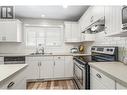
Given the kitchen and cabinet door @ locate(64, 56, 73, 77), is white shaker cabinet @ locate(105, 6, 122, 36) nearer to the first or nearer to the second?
the kitchen

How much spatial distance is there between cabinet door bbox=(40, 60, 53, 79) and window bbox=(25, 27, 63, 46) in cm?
94

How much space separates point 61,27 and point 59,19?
301 mm

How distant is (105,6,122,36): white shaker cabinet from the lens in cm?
148

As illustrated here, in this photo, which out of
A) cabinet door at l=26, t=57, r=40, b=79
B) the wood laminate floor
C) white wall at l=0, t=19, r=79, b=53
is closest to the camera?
the wood laminate floor

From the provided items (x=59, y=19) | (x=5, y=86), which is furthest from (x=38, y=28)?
(x=5, y=86)

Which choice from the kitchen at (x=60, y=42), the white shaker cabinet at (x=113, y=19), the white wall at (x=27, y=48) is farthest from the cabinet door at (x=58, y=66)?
the white shaker cabinet at (x=113, y=19)

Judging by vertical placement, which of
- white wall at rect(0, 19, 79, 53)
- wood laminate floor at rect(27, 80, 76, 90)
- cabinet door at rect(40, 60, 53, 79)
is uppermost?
white wall at rect(0, 19, 79, 53)

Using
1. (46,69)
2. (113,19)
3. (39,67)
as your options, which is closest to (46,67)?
(46,69)

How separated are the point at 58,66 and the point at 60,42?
3.54ft

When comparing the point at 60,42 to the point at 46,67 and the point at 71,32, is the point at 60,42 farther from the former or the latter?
the point at 46,67

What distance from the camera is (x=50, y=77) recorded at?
3625mm

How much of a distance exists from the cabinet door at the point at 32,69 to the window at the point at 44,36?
0.92 metres

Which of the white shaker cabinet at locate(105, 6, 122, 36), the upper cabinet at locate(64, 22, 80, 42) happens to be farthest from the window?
the white shaker cabinet at locate(105, 6, 122, 36)
